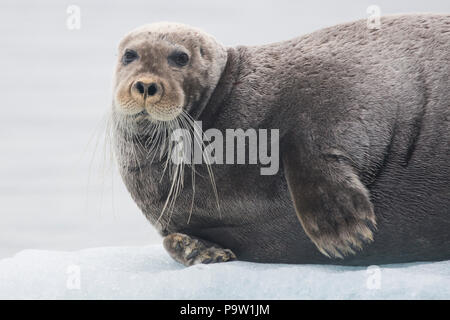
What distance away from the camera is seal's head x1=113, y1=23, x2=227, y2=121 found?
4.09 m

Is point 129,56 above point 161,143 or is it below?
above

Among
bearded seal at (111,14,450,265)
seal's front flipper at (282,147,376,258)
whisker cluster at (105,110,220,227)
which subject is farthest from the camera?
whisker cluster at (105,110,220,227)

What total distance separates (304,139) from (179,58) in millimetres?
909

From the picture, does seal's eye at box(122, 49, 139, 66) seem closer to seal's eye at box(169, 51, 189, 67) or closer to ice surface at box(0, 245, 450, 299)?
seal's eye at box(169, 51, 189, 67)

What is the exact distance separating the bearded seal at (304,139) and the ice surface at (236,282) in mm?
164

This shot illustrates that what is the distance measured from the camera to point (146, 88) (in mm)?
4051

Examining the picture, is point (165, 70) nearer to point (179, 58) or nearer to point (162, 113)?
point (179, 58)

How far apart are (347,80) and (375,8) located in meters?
0.62

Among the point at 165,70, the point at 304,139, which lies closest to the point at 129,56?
the point at 165,70

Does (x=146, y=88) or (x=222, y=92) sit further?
(x=222, y=92)

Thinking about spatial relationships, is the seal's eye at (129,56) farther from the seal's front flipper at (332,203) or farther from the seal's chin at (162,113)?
the seal's front flipper at (332,203)

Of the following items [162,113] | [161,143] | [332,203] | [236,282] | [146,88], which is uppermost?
[146,88]

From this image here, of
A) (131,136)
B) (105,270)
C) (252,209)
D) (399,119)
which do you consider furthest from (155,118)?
(399,119)

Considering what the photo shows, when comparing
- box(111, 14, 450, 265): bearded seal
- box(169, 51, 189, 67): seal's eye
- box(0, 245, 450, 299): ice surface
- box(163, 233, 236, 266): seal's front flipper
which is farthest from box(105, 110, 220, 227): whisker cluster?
box(0, 245, 450, 299): ice surface
